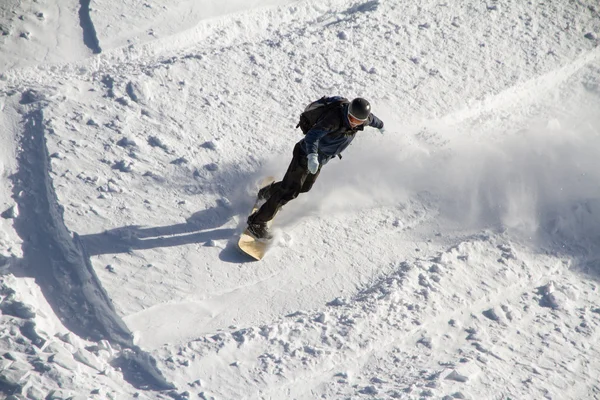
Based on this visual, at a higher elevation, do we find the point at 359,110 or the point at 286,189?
the point at 359,110

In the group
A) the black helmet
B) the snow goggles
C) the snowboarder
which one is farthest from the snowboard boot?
the black helmet

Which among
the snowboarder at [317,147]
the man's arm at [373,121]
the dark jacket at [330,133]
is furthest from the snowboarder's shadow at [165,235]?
→ the man's arm at [373,121]

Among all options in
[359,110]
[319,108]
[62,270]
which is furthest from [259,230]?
[62,270]

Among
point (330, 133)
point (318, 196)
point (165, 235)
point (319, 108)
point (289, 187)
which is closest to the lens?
point (330, 133)

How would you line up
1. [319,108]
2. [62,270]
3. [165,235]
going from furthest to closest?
1. [165,235]
2. [62,270]
3. [319,108]

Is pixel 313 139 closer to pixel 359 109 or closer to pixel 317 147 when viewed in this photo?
pixel 317 147

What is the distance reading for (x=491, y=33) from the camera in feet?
32.0

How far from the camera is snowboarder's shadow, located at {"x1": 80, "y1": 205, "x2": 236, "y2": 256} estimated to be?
21.1 ft

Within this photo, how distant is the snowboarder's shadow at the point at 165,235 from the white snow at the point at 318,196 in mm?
25

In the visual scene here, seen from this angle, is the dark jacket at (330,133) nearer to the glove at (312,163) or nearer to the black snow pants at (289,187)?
the glove at (312,163)

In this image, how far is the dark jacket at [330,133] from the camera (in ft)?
19.0

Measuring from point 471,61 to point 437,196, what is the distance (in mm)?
2920

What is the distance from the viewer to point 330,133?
5914 millimetres

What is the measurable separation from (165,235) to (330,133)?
231cm
